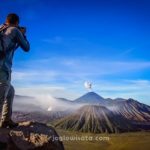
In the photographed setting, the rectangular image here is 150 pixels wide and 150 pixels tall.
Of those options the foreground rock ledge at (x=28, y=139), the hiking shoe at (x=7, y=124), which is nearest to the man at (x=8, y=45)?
the hiking shoe at (x=7, y=124)

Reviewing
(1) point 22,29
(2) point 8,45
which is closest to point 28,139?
(2) point 8,45

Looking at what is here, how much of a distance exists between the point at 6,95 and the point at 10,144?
1.74 metres

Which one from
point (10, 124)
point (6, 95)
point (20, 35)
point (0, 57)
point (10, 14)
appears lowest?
point (10, 124)

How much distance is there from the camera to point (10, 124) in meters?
9.83

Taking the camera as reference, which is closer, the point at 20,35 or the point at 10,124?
the point at 20,35

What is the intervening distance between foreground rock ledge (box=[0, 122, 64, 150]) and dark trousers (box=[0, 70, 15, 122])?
1.73 feet

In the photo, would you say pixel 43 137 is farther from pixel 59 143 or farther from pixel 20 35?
pixel 20 35

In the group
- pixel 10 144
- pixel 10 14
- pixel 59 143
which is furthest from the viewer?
pixel 59 143

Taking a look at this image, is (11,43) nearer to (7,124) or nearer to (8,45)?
(8,45)

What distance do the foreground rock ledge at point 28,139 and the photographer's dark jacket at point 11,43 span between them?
7.72 feet

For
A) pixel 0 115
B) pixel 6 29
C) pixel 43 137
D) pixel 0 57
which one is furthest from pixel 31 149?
pixel 6 29

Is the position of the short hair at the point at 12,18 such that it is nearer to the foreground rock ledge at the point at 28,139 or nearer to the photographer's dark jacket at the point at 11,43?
the photographer's dark jacket at the point at 11,43

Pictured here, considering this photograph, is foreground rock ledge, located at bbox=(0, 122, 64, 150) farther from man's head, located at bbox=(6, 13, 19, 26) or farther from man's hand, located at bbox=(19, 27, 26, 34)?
man's head, located at bbox=(6, 13, 19, 26)

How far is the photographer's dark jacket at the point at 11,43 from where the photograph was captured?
829cm
